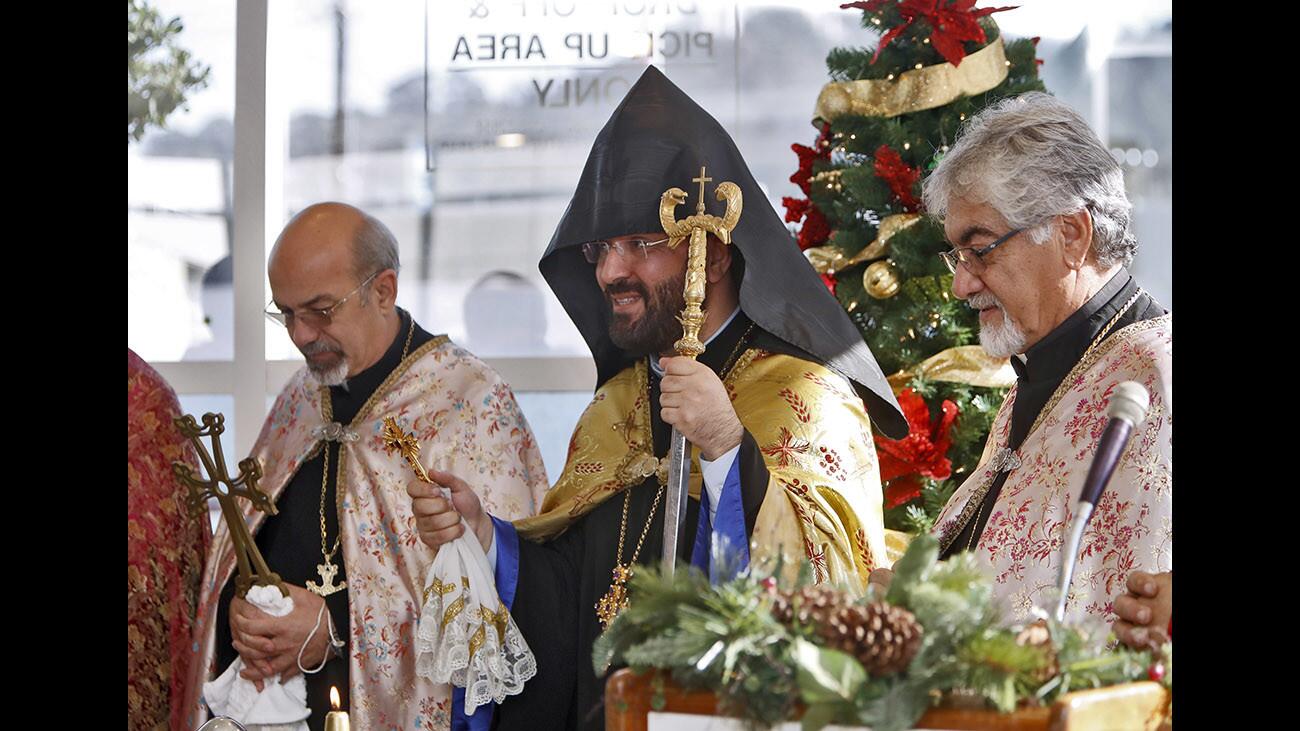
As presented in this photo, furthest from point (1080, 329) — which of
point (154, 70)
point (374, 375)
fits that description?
point (154, 70)

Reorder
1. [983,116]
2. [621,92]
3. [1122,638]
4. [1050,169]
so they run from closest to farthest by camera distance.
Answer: [1122,638], [1050,169], [983,116], [621,92]

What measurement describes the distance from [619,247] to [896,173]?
0.77 m

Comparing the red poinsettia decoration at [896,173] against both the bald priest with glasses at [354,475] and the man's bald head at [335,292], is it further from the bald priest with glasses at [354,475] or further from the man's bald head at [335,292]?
the man's bald head at [335,292]

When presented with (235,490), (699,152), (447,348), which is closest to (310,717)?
(235,490)

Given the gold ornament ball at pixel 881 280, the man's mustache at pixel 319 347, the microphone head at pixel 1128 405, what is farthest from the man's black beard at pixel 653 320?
the microphone head at pixel 1128 405

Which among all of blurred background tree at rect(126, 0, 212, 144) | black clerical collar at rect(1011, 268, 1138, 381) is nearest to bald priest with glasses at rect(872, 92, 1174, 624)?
black clerical collar at rect(1011, 268, 1138, 381)

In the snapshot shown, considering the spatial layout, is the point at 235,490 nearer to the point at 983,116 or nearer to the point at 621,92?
the point at 621,92

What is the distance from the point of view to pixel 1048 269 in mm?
3229

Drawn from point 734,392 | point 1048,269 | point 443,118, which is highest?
point 443,118

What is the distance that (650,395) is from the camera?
12.6ft

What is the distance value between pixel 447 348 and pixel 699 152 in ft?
3.09

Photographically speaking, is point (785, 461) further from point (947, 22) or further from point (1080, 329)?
point (947, 22)

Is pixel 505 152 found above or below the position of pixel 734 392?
above

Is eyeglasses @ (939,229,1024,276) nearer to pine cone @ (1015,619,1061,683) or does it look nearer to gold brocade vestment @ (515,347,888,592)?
gold brocade vestment @ (515,347,888,592)
